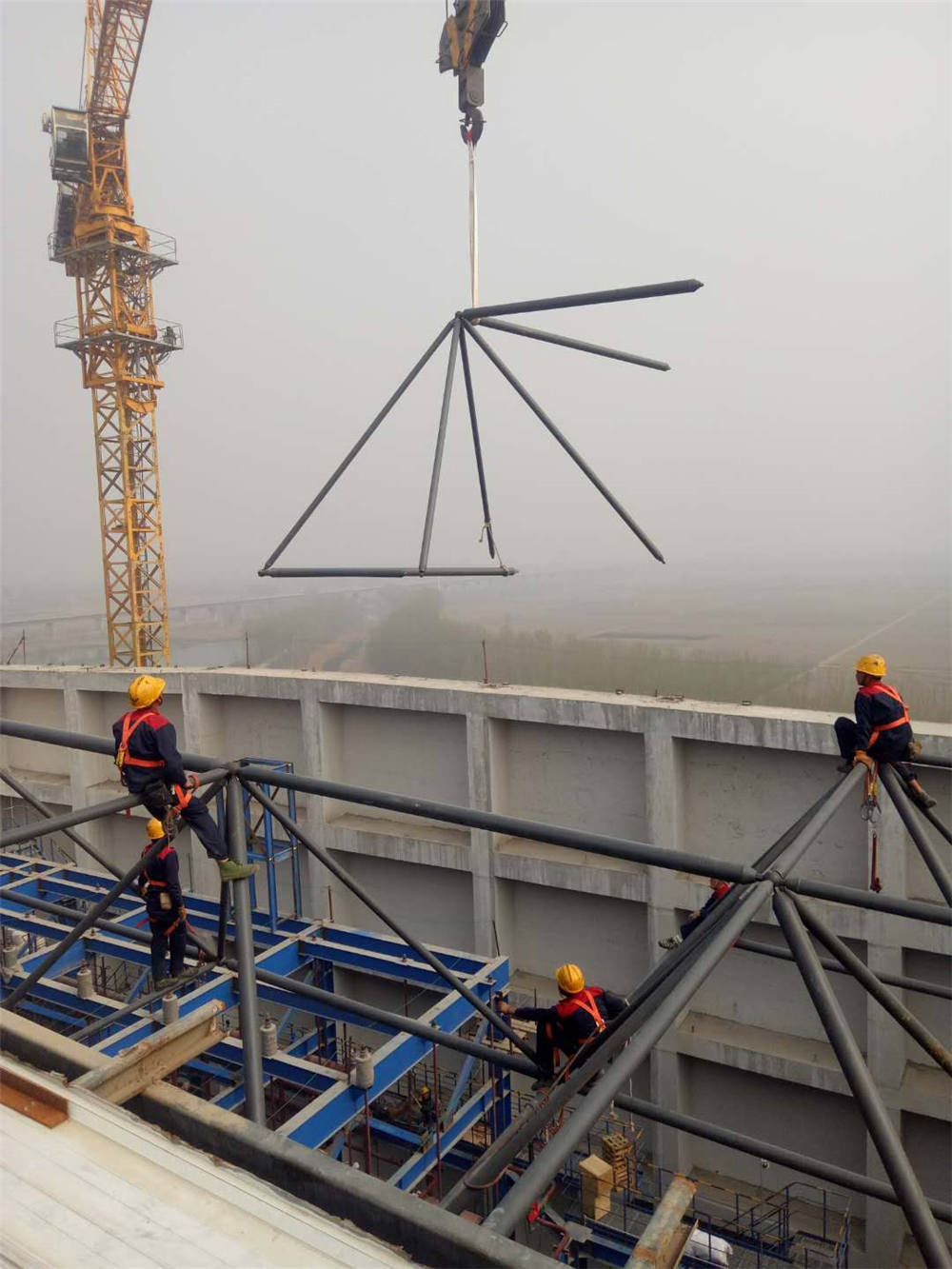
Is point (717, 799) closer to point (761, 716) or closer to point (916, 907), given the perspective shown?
point (761, 716)

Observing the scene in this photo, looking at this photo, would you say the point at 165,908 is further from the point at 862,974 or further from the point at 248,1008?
the point at 862,974

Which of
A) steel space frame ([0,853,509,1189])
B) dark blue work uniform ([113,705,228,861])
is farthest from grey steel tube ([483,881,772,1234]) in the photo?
steel space frame ([0,853,509,1189])

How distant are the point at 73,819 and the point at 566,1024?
3393mm

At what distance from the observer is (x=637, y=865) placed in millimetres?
12836

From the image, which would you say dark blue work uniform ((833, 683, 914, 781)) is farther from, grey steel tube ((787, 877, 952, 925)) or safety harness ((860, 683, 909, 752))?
grey steel tube ((787, 877, 952, 925))

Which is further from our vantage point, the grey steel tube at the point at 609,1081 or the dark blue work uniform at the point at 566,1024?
the dark blue work uniform at the point at 566,1024

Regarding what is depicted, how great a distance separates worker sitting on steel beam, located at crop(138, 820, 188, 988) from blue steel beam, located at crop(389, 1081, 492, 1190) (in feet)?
9.40

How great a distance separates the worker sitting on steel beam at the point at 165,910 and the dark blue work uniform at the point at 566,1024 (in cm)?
320

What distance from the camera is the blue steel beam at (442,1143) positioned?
8.58 metres

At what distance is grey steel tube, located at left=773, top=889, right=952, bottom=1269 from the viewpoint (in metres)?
3.31

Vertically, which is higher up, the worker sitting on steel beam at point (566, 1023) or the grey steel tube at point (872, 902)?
the grey steel tube at point (872, 902)

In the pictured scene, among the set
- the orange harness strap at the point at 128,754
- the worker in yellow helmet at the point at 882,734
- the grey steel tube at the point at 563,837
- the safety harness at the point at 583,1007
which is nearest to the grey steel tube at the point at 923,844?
the worker in yellow helmet at the point at 882,734

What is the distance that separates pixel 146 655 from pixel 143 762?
25.2 meters

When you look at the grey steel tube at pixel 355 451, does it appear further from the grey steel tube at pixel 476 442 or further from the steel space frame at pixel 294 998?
the steel space frame at pixel 294 998
